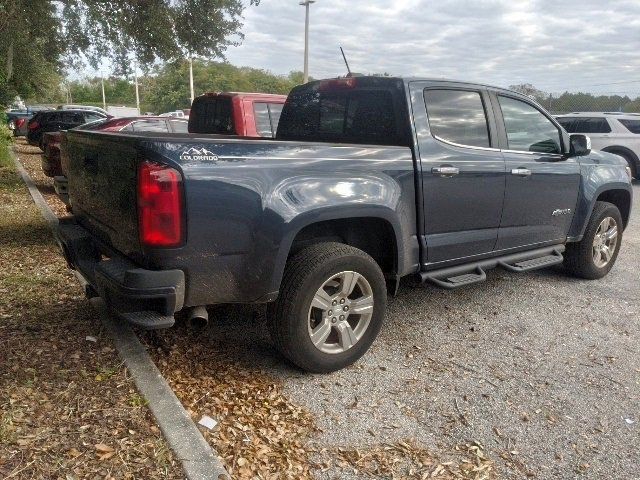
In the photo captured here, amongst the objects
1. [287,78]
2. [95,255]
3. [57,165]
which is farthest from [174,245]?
[287,78]

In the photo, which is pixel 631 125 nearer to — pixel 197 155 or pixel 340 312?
pixel 340 312

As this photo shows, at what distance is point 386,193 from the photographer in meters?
3.57

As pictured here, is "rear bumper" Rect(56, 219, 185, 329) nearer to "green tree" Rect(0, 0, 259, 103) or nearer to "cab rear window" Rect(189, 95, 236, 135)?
"cab rear window" Rect(189, 95, 236, 135)

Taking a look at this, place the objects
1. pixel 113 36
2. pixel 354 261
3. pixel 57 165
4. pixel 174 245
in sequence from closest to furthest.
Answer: pixel 174 245 < pixel 354 261 < pixel 57 165 < pixel 113 36

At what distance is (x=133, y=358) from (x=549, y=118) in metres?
4.02

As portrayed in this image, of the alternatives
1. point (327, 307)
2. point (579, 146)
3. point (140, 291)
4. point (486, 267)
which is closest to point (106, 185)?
point (140, 291)

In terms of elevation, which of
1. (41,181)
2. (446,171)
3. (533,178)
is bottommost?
(41,181)

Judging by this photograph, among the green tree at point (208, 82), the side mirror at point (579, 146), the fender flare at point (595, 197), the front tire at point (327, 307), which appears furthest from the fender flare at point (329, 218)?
the green tree at point (208, 82)

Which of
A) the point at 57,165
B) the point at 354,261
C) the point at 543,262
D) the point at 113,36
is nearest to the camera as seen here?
the point at 354,261

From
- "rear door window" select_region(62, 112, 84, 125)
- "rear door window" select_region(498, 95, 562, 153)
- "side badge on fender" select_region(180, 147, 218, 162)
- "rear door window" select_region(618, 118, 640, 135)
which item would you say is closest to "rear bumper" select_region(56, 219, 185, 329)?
"side badge on fender" select_region(180, 147, 218, 162)

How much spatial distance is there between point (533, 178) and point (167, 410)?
339cm

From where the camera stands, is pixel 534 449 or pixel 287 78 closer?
pixel 534 449

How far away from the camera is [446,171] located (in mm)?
3918

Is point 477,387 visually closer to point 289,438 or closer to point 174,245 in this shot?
point 289,438
